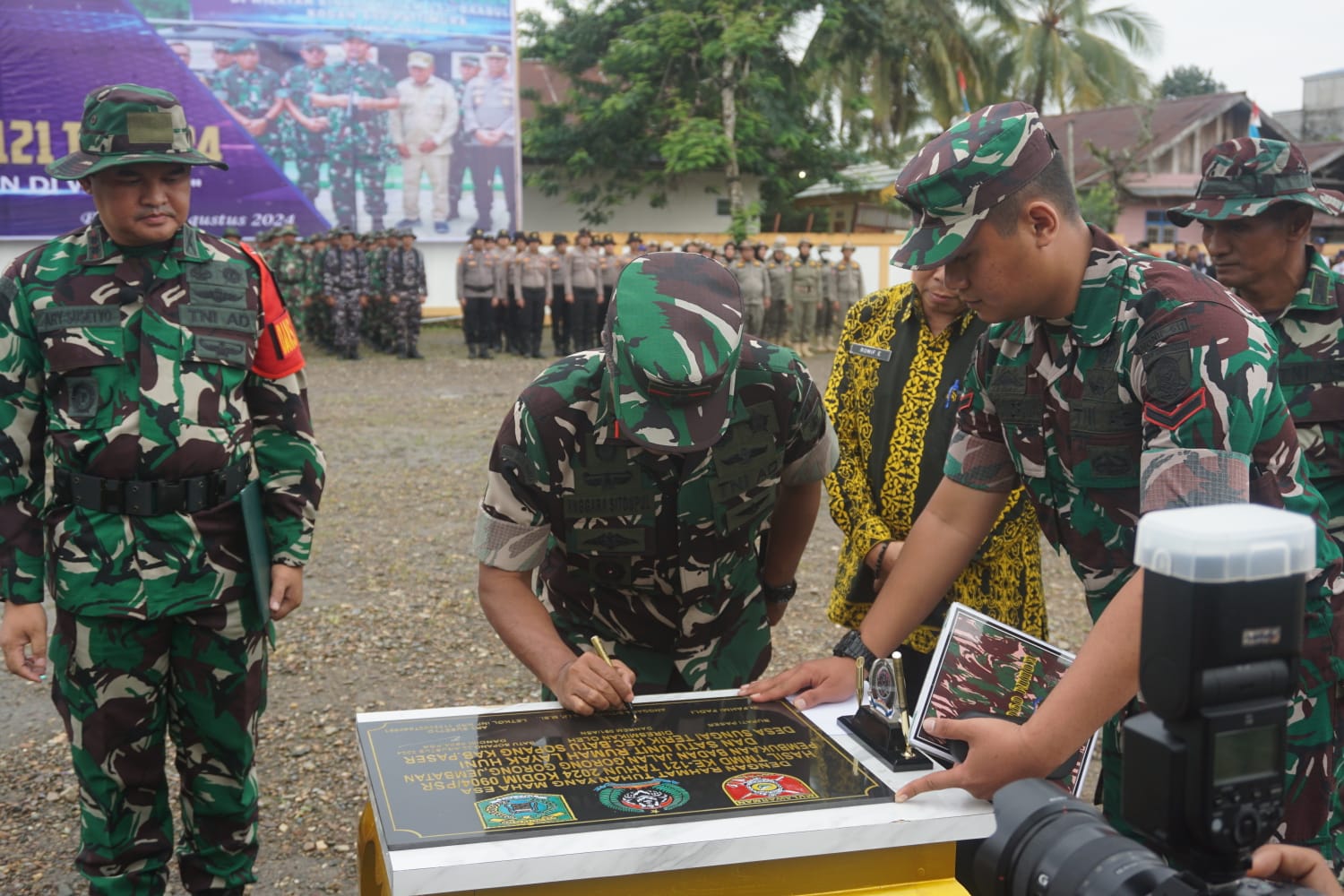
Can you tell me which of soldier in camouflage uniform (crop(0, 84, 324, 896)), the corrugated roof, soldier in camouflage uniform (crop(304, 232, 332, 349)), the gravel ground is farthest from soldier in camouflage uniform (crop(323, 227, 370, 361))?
soldier in camouflage uniform (crop(0, 84, 324, 896))

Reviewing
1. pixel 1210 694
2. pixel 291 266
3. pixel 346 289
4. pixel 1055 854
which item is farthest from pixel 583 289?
pixel 1210 694

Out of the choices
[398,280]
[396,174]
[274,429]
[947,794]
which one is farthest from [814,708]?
[396,174]

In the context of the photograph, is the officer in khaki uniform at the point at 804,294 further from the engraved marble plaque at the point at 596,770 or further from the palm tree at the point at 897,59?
the engraved marble plaque at the point at 596,770

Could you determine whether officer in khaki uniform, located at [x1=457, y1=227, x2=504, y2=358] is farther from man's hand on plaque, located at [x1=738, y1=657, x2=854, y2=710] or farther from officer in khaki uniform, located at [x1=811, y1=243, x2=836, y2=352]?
man's hand on plaque, located at [x1=738, y1=657, x2=854, y2=710]

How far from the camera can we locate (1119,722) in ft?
6.79

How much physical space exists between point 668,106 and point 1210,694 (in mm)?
24994

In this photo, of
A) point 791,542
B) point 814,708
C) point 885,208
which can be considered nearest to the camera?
point 814,708

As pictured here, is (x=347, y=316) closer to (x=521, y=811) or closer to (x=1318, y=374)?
(x=1318, y=374)

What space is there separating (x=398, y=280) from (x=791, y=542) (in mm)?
15888

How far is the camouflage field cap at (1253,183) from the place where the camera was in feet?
9.63

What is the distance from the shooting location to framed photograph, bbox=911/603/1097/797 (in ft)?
6.15

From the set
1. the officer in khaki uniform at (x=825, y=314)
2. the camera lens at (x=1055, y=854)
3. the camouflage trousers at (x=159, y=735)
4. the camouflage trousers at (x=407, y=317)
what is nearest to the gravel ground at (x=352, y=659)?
the camouflage trousers at (x=159, y=735)

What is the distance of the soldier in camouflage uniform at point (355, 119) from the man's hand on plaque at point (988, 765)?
68.0ft

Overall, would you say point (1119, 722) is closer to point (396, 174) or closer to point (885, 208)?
point (396, 174)
